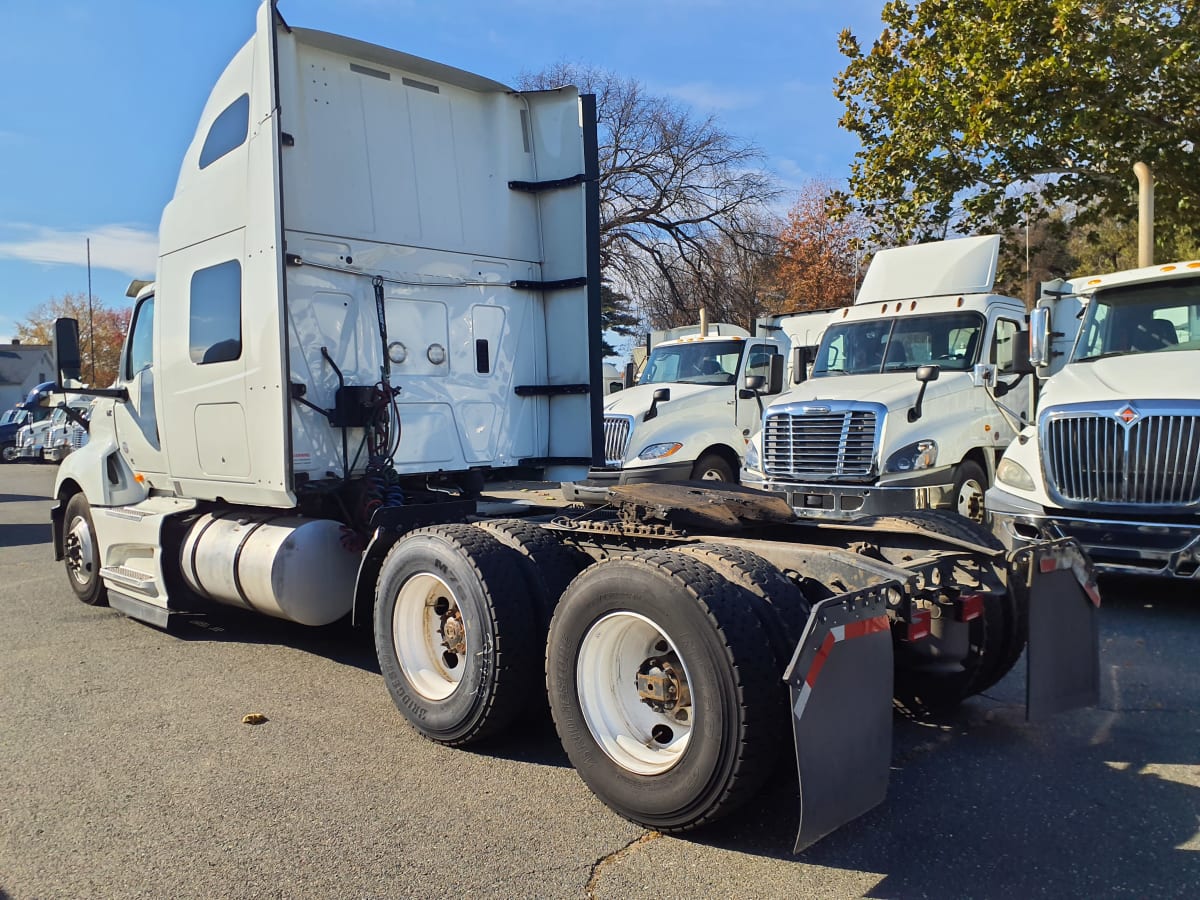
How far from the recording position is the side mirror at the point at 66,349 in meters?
7.29

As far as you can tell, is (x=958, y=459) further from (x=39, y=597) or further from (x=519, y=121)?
(x=39, y=597)

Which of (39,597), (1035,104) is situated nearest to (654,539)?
(39,597)

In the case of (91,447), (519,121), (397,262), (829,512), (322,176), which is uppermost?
(519,121)

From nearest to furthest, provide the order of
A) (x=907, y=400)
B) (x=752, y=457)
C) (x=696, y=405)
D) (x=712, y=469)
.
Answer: (x=907, y=400), (x=752, y=457), (x=696, y=405), (x=712, y=469)

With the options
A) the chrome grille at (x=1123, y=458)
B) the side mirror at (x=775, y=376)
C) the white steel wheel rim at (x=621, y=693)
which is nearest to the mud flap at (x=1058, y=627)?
the white steel wheel rim at (x=621, y=693)

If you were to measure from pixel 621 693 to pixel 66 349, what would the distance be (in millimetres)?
5648

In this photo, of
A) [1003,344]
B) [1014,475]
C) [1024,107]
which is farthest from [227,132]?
[1024,107]

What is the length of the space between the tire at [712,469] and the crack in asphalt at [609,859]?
8.24 m

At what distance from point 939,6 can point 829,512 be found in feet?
39.0

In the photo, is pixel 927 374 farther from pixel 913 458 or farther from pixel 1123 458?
pixel 1123 458

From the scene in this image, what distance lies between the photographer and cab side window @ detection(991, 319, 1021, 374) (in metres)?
9.32

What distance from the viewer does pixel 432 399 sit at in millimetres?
6543

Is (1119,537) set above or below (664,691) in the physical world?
above

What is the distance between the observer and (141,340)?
7625mm
